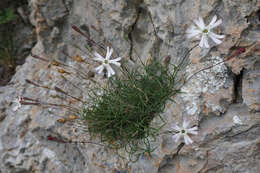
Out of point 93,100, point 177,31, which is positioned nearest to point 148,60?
point 177,31

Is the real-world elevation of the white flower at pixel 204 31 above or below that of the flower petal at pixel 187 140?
above

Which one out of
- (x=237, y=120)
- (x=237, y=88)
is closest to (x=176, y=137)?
(x=237, y=120)

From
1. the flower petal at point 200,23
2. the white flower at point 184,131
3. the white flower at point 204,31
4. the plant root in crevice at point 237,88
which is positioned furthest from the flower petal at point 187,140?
the flower petal at point 200,23

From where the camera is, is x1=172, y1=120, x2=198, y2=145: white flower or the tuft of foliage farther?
the tuft of foliage

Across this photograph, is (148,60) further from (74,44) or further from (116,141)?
(74,44)

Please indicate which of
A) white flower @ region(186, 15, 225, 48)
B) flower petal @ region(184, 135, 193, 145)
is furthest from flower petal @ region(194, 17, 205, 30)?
flower petal @ region(184, 135, 193, 145)

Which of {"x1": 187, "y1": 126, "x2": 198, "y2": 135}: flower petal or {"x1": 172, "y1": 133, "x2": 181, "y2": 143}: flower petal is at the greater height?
{"x1": 187, "y1": 126, "x2": 198, "y2": 135}: flower petal

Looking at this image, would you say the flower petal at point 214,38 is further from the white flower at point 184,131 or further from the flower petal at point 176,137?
the flower petal at point 176,137

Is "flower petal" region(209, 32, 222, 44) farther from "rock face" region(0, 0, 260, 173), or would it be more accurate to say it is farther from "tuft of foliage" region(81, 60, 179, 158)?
"tuft of foliage" region(81, 60, 179, 158)
